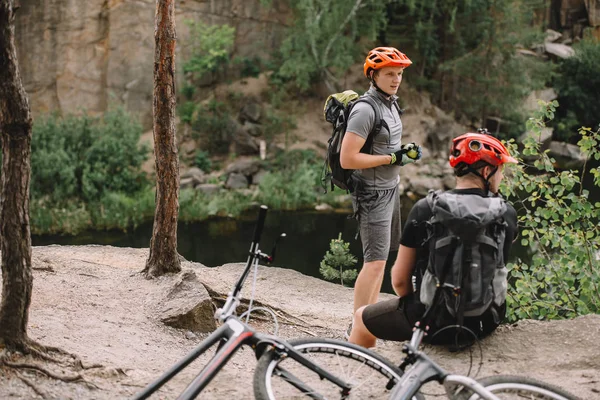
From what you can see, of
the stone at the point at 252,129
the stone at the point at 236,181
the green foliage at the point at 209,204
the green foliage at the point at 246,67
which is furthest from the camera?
the green foliage at the point at 246,67

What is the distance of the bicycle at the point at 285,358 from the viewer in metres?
2.74

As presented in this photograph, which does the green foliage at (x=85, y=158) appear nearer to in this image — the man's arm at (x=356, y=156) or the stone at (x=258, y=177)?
the stone at (x=258, y=177)

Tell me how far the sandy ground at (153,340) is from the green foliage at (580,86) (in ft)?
65.4

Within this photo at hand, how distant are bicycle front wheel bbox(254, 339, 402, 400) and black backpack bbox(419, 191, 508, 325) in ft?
1.52

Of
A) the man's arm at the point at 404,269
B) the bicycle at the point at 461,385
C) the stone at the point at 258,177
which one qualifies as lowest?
the stone at the point at 258,177

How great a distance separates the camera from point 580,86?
82.2 feet

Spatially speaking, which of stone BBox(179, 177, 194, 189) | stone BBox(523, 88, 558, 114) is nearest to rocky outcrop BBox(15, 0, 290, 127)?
stone BBox(179, 177, 194, 189)

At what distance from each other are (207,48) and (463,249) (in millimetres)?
19601

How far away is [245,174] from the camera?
1917cm

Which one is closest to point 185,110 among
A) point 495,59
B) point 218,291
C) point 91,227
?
point 91,227

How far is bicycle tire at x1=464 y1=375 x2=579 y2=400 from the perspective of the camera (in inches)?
106

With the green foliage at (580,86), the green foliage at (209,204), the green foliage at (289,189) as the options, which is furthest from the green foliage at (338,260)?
the green foliage at (580,86)

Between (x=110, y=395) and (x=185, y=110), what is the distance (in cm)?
1874

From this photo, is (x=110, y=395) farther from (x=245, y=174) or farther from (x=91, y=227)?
(x=245, y=174)
